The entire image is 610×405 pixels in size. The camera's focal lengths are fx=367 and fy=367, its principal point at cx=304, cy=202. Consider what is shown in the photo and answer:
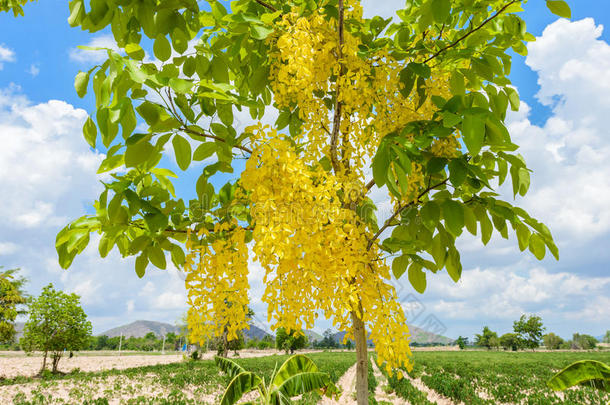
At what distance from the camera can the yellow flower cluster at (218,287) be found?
5.25ft

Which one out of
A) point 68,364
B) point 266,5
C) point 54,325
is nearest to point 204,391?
point 54,325

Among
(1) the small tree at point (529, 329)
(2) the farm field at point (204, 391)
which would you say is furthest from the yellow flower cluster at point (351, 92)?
(1) the small tree at point (529, 329)

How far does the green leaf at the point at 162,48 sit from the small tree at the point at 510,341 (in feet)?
240

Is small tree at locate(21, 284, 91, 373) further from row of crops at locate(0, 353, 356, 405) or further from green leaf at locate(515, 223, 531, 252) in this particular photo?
green leaf at locate(515, 223, 531, 252)

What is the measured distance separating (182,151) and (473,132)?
1144 millimetres

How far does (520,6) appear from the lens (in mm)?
2055

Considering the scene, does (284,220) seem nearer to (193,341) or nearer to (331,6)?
(193,341)

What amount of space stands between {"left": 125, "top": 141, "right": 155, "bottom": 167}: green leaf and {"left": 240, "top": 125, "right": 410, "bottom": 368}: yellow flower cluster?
1.27 feet

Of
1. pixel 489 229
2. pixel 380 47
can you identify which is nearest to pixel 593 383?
pixel 489 229

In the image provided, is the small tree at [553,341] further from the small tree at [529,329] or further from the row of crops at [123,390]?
the row of crops at [123,390]

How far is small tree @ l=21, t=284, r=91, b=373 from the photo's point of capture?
51.0 feet

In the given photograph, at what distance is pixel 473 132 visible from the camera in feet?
4.07

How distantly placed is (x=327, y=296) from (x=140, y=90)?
3.53 feet

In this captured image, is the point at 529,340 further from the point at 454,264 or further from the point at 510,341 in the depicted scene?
the point at 454,264
